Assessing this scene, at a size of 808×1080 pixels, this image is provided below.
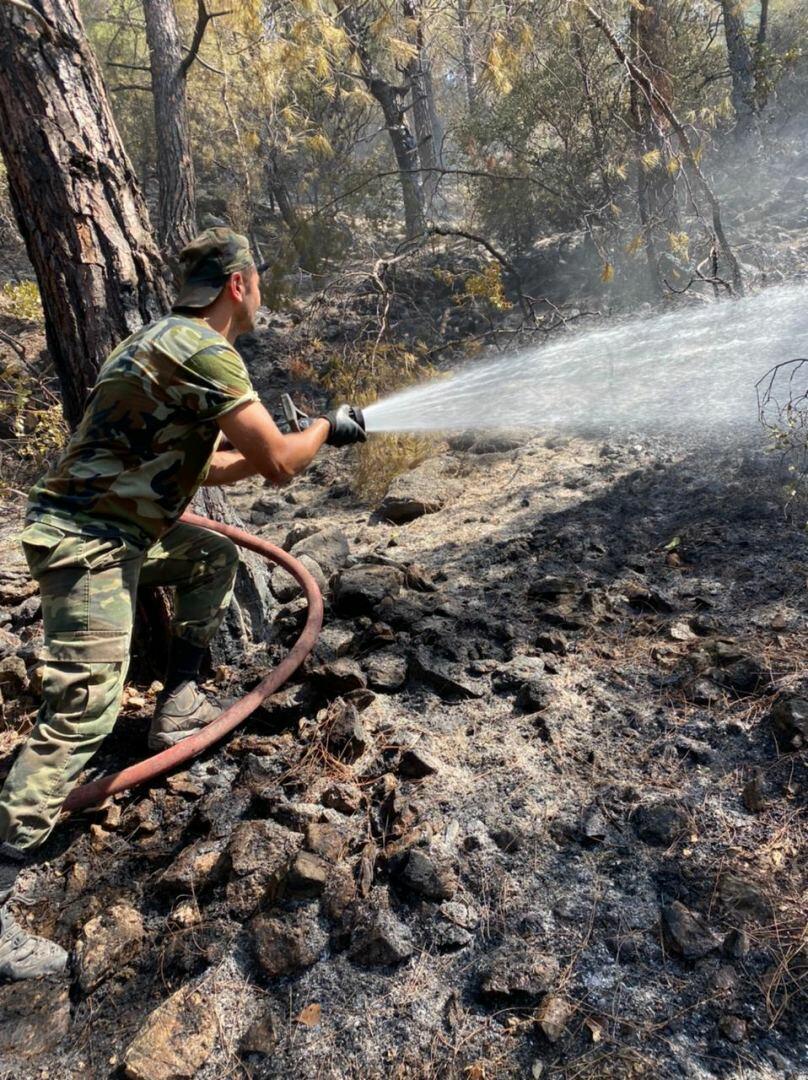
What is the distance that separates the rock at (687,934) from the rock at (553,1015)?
32 centimetres

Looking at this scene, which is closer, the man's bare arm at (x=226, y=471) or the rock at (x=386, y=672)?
the man's bare arm at (x=226, y=471)

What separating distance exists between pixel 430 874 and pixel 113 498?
59.8 inches

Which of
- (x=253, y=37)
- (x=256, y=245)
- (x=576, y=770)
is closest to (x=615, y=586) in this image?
(x=576, y=770)

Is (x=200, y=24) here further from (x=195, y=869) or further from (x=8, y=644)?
(x=195, y=869)

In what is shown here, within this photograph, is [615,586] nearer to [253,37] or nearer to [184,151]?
[184,151]

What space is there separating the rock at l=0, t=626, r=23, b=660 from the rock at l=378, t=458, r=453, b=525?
2470mm

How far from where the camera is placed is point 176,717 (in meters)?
2.89

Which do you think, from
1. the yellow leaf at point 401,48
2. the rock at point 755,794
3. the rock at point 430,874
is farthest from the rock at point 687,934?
the yellow leaf at point 401,48

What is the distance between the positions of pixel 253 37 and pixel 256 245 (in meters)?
4.06

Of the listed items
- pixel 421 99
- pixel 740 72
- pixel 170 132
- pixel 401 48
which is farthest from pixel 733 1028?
pixel 740 72

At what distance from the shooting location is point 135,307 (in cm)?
309

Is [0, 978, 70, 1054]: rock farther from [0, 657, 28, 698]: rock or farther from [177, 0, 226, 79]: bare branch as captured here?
[177, 0, 226, 79]: bare branch

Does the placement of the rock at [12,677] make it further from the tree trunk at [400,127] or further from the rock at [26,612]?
the tree trunk at [400,127]

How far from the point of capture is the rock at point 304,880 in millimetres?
2102
